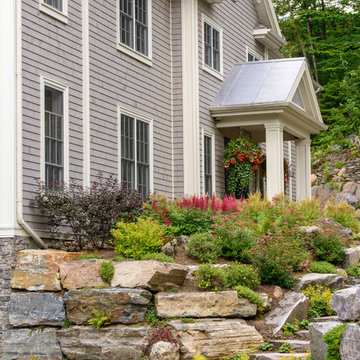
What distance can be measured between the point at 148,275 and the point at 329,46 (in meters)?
30.9

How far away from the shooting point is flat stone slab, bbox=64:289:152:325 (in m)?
11.1

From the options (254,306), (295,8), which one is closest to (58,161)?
(254,306)

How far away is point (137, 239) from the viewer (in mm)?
12250

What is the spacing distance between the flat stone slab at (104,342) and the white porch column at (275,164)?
855 cm

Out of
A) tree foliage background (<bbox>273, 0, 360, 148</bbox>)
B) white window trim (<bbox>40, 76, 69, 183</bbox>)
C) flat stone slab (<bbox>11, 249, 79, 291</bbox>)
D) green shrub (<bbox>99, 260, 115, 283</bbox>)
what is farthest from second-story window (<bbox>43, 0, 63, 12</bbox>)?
tree foliage background (<bbox>273, 0, 360, 148</bbox>)

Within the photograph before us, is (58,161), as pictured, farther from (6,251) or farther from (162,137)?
(162,137)

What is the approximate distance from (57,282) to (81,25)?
5805mm

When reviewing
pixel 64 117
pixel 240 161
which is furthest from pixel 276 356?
pixel 240 161

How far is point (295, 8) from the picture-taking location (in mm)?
41594

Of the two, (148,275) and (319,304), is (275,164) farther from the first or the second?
(148,275)

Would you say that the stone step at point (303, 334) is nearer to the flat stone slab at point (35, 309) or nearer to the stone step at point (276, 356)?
the stone step at point (276, 356)

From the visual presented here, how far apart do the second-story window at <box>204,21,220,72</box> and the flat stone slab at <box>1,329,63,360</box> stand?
10.2m

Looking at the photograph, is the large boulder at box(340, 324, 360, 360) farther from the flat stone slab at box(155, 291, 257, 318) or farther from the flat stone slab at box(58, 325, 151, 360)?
the flat stone slab at box(58, 325, 151, 360)

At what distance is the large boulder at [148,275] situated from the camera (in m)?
11.4
